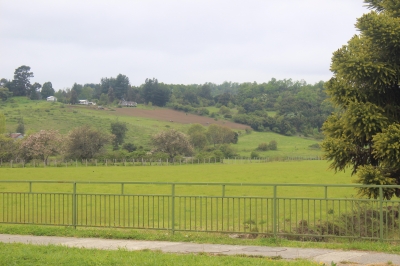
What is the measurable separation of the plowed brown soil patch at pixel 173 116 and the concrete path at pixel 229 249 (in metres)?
129

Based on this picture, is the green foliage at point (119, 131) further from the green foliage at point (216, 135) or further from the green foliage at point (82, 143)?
the green foliage at point (216, 135)

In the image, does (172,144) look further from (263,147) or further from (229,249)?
(229,249)

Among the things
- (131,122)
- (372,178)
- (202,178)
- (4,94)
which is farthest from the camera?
(4,94)

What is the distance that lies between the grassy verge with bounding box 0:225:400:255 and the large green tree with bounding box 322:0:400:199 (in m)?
4.27

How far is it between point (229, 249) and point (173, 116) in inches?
5712

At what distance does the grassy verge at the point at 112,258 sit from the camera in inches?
394

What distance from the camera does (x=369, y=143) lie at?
732 inches

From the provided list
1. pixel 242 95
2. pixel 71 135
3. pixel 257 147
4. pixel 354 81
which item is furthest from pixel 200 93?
pixel 354 81

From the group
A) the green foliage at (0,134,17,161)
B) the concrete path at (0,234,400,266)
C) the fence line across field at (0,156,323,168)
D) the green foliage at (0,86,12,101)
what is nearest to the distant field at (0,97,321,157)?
the green foliage at (0,86,12,101)

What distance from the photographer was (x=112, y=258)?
10.4m

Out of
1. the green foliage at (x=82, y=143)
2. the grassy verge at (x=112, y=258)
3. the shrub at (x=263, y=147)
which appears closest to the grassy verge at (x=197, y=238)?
the grassy verge at (x=112, y=258)

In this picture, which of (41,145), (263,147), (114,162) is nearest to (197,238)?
(114,162)

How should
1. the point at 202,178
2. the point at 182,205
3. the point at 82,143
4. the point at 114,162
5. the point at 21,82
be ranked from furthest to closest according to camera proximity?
the point at 21,82, the point at 82,143, the point at 114,162, the point at 202,178, the point at 182,205

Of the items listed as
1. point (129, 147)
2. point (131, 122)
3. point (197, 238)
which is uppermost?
point (131, 122)
